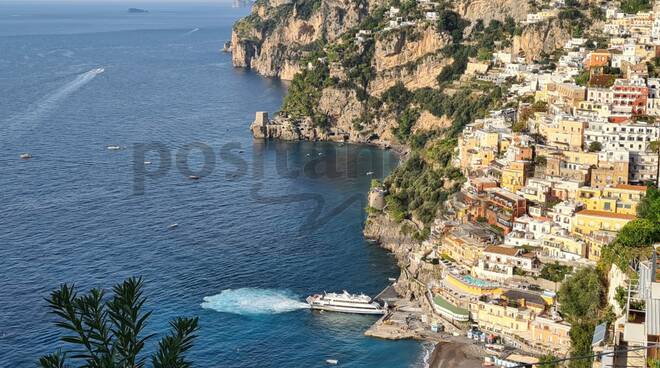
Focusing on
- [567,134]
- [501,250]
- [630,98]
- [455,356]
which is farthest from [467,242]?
[630,98]

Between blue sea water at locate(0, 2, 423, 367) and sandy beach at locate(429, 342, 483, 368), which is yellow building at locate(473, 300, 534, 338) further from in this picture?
blue sea water at locate(0, 2, 423, 367)

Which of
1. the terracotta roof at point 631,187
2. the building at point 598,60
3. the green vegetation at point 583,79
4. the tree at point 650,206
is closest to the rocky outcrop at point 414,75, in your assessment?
the building at point 598,60

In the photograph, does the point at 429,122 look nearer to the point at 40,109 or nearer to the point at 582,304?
the point at 40,109

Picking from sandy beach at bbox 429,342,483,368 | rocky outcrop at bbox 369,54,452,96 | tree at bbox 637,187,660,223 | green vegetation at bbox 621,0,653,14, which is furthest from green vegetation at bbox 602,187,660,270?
rocky outcrop at bbox 369,54,452,96

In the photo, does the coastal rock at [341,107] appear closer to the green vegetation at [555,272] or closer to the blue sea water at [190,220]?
the blue sea water at [190,220]

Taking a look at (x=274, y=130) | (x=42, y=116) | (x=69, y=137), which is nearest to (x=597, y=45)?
(x=274, y=130)

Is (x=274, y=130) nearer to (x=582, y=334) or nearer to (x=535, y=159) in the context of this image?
(x=535, y=159)
